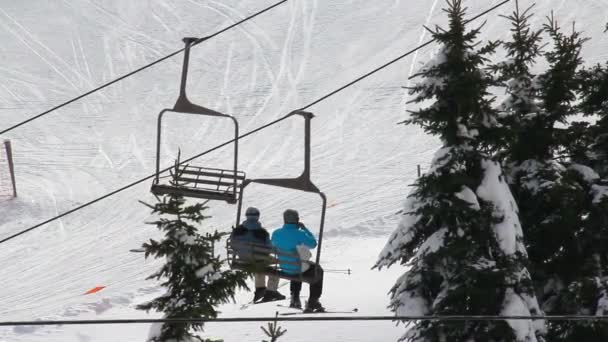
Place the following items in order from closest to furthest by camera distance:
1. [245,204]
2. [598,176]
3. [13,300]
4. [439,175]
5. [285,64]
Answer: [439,175] → [598,176] → [13,300] → [245,204] → [285,64]

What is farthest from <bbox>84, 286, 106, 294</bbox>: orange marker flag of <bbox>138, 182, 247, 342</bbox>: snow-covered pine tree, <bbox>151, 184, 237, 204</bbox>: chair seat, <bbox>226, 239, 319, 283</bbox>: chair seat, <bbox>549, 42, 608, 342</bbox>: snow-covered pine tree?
<bbox>138, 182, 247, 342</bbox>: snow-covered pine tree

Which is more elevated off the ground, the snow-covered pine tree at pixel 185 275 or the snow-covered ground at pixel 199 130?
the snow-covered ground at pixel 199 130

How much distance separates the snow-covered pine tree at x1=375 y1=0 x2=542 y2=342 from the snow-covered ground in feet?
26.7

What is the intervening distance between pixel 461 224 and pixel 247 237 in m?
2.65

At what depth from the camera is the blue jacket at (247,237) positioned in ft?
41.4

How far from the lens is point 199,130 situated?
122 ft

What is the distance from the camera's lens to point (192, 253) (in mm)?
11227

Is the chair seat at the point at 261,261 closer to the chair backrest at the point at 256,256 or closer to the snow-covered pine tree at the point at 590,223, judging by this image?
the chair backrest at the point at 256,256

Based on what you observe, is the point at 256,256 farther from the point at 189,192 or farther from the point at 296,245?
the point at 189,192

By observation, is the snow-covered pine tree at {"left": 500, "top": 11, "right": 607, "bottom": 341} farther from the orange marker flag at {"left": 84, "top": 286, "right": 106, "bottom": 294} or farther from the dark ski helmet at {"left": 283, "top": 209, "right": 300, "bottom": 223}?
the orange marker flag at {"left": 84, "top": 286, "right": 106, "bottom": 294}

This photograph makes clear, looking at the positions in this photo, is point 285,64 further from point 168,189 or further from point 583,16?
point 168,189

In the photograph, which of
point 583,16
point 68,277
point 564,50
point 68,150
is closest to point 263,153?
point 68,150

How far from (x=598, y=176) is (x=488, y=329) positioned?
9.94 feet

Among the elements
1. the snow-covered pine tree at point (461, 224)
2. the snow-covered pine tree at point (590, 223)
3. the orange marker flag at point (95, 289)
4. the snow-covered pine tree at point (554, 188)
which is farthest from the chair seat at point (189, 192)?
the orange marker flag at point (95, 289)
